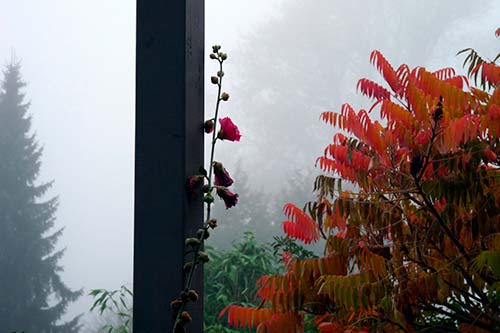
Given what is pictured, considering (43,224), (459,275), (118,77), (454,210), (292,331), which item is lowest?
(292,331)

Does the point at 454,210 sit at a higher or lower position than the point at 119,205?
lower

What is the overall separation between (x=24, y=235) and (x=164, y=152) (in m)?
2.73

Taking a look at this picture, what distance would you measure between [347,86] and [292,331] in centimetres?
210

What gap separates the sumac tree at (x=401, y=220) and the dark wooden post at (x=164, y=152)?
0.57 meters

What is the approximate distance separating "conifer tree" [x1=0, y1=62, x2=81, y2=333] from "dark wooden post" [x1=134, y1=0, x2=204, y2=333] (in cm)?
247

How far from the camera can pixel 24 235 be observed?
131 inches

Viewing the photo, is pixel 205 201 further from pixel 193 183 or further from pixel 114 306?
pixel 114 306

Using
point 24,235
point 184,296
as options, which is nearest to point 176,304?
point 184,296

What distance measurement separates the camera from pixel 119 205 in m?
3.00

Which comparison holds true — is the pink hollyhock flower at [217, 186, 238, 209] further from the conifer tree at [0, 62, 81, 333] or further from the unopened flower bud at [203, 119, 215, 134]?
the conifer tree at [0, 62, 81, 333]

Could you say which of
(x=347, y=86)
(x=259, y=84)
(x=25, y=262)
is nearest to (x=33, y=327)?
(x=25, y=262)

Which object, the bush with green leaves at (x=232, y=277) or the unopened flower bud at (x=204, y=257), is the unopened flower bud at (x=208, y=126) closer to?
the unopened flower bud at (x=204, y=257)

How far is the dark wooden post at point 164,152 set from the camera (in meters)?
0.81

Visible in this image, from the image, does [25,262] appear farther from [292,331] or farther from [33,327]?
[292,331]
